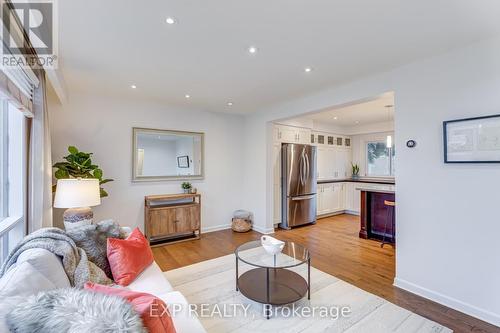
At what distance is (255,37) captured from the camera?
2.09 meters

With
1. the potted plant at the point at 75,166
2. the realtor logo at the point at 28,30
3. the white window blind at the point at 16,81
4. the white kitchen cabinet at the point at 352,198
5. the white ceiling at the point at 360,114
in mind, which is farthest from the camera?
the white kitchen cabinet at the point at 352,198

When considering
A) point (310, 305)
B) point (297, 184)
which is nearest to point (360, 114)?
point (297, 184)

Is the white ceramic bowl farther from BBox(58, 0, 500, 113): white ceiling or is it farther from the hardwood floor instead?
BBox(58, 0, 500, 113): white ceiling

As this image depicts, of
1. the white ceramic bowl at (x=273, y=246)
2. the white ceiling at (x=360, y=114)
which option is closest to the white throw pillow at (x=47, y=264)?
the white ceramic bowl at (x=273, y=246)

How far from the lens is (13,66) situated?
1.94 meters

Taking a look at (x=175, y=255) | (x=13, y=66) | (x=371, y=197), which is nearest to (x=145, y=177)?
(x=175, y=255)

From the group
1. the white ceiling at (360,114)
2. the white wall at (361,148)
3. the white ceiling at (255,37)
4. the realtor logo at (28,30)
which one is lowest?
the white wall at (361,148)

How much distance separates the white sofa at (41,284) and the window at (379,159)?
20.5 ft

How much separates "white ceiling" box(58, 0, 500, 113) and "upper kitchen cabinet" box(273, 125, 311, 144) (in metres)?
1.73

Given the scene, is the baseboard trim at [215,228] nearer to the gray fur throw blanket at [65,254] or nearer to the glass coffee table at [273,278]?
the glass coffee table at [273,278]

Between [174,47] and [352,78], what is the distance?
2168mm

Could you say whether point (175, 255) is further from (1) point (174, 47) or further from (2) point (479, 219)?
A: (2) point (479, 219)

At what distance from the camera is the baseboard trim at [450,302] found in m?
2.06

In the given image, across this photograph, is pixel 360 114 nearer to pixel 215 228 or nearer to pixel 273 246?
pixel 215 228
